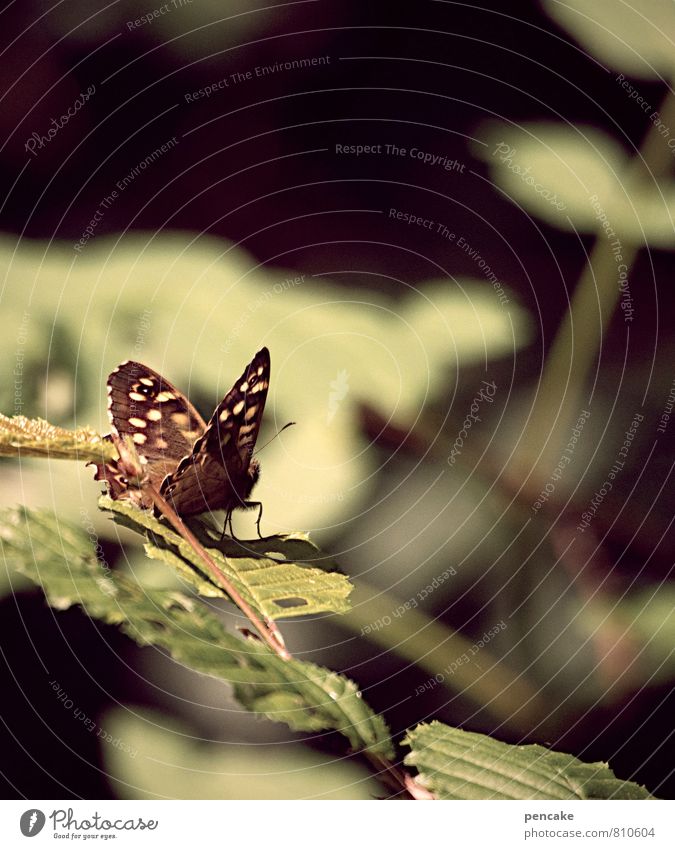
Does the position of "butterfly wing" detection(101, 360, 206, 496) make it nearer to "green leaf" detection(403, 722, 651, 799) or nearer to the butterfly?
the butterfly

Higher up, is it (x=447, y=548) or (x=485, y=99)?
(x=485, y=99)

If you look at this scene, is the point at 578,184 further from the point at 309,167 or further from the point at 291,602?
the point at 291,602

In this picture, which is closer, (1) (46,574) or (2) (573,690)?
(1) (46,574)

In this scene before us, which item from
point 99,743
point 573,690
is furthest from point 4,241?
point 573,690

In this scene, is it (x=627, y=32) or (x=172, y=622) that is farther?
(x=627, y=32)

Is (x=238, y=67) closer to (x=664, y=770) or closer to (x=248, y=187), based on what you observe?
(x=248, y=187)

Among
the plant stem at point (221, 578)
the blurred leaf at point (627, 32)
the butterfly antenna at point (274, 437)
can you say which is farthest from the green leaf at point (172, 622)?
the blurred leaf at point (627, 32)

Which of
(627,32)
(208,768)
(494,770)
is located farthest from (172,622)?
(627,32)
